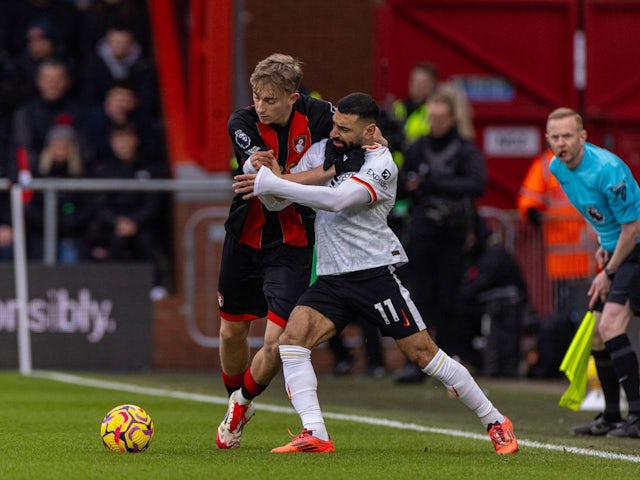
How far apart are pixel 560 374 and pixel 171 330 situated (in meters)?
3.79

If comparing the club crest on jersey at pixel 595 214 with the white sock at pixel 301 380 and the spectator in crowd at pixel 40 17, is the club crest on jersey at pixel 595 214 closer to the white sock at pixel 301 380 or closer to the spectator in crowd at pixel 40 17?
the white sock at pixel 301 380

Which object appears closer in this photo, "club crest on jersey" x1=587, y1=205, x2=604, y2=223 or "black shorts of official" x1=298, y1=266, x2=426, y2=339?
"black shorts of official" x1=298, y1=266, x2=426, y2=339

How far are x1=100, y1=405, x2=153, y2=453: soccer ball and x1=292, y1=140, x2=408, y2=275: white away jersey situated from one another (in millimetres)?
1170

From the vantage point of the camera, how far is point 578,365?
9906 mm

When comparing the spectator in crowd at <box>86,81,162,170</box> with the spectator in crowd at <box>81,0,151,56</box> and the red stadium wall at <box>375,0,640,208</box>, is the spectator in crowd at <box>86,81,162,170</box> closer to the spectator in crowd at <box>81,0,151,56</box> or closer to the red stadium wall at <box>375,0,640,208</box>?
the spectator in crowd at <box>81,0,151,56</box>

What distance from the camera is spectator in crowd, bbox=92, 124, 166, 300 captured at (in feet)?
51.2

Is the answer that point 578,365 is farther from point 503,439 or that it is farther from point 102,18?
point 102,18

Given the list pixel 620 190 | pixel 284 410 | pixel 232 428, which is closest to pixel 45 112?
pixel 284 410

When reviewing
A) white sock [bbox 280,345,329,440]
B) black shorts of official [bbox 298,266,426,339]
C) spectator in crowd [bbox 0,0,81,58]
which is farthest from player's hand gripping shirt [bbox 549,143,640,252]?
spectator in crowd [bbox 0,0,81,58]

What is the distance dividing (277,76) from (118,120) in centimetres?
883

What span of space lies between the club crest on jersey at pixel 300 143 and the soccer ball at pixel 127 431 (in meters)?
1.59

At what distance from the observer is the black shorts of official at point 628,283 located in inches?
371

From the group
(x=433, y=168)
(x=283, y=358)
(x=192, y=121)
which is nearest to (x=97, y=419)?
(x=283, y=358)

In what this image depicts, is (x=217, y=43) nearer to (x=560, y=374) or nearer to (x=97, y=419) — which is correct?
(x=560, y=374)
